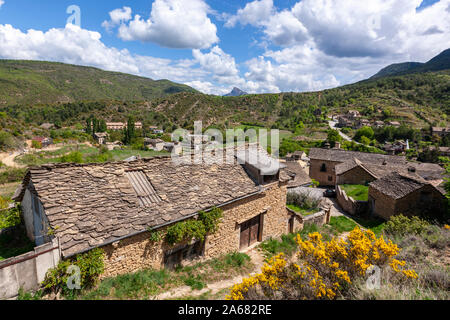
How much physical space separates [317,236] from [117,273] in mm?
5987

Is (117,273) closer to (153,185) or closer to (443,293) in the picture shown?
(153,185)

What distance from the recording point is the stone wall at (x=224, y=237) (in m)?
6.46

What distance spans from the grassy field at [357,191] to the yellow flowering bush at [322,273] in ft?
64.2

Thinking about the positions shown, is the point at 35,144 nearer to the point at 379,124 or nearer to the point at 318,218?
the point at 318,218

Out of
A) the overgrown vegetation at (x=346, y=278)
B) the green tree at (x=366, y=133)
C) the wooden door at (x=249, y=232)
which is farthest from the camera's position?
the green tree at (x=366, y=133)

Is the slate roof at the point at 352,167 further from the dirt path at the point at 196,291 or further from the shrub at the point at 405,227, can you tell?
the dirt path at the point at 196,291

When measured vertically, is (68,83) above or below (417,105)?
above

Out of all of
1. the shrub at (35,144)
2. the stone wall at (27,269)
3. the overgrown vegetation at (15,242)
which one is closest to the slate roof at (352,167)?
the stone wall at (27,269)

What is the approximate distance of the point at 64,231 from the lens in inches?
229

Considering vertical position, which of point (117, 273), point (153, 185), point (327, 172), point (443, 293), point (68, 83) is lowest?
point (327, 172)

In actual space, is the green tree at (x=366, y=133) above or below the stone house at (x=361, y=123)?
below

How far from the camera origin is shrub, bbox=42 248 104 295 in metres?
5.30

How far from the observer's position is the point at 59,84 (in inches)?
5007
